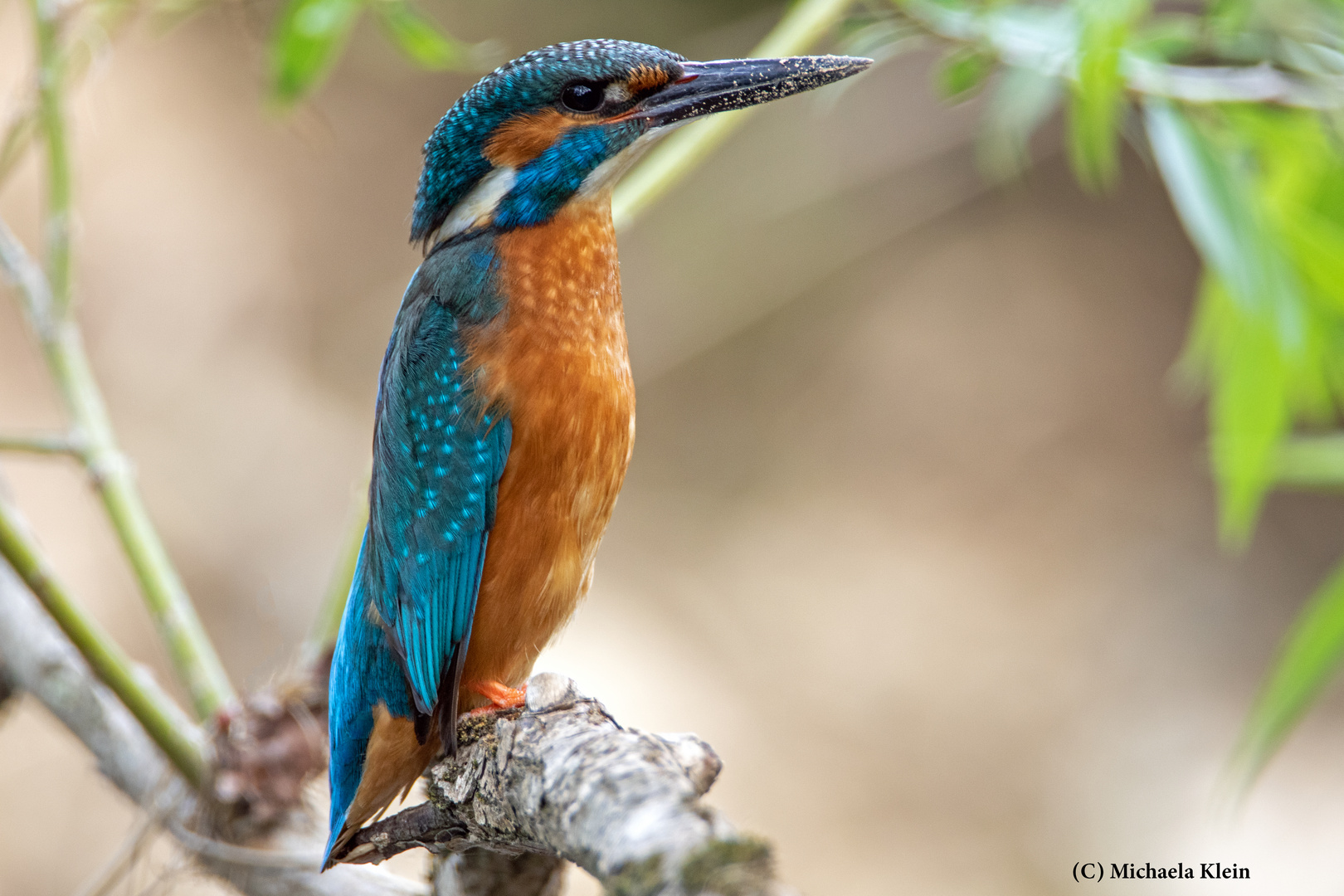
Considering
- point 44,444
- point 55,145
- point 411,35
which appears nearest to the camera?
point 44,444

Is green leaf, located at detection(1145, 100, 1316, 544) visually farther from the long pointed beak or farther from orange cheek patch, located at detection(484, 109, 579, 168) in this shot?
orange cheek patch, located at detection(484, 109, 579, 168)

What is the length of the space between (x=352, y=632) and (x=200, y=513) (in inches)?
129

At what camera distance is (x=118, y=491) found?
72.7 inches

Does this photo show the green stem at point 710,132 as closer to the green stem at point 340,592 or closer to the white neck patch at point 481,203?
the white neck patch at point 481,203

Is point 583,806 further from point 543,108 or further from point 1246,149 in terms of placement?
point 1246,149

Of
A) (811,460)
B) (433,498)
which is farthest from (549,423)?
(811,460)

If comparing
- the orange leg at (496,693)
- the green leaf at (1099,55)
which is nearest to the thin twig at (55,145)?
the orange leg at (496,693)

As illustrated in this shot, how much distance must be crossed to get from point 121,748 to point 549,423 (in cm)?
85

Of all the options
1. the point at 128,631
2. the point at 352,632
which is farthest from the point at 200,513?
the point at 352,632

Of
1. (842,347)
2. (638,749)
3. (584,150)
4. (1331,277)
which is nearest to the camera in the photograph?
(638,749)

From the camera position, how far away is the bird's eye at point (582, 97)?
4.95 ft

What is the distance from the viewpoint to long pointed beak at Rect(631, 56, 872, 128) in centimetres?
146

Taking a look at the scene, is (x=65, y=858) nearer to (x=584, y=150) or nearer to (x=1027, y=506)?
(x=584, y=150)

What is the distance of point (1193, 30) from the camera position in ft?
6.52
